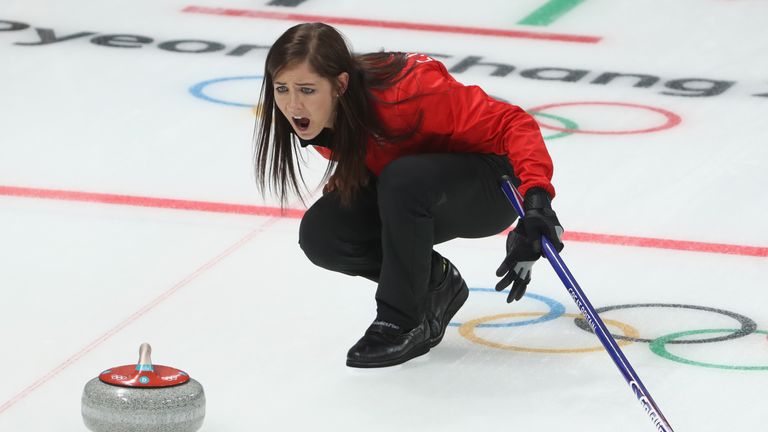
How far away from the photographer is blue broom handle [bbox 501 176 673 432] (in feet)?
6.86

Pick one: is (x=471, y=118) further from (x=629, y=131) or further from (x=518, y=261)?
(x=629, y=131)

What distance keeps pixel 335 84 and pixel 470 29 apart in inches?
139

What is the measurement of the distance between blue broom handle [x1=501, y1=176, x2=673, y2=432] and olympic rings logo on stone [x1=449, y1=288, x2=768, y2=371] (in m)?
0.29

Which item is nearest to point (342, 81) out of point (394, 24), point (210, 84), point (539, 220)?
point (539, 220)

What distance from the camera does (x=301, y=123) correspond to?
94.7 inches

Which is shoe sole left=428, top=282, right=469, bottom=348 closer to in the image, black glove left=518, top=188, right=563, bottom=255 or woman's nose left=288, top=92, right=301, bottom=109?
black glove left=518, top=188, right=563, bottom=255

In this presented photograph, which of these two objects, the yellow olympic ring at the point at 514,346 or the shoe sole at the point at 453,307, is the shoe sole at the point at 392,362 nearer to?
the shoe sole at the point at 453,307

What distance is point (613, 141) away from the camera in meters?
4.24

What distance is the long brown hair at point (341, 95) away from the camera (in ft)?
7.70

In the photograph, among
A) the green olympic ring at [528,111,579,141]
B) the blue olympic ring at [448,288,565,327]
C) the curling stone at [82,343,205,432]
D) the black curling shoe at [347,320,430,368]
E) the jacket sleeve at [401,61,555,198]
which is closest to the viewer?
the curling stone at [82,343,205,432]

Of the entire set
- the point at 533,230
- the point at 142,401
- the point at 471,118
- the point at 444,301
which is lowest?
the point at 444,301

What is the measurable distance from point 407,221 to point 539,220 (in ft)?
0.84

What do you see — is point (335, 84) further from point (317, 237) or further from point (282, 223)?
point (282, 223)

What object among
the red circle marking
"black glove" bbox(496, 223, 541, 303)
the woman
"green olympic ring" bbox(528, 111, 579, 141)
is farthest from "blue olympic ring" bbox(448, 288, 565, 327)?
the red circle marking
